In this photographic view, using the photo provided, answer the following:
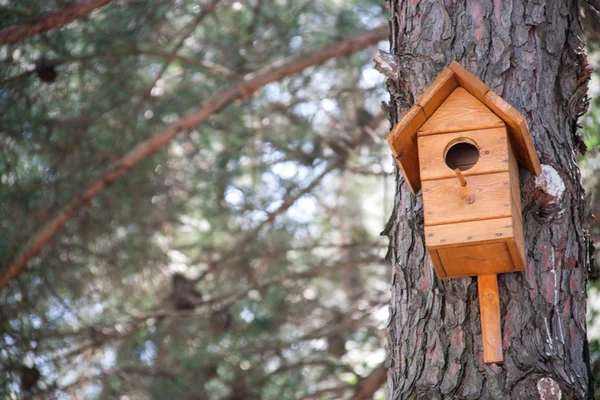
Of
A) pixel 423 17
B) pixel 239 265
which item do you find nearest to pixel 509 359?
pixel 423 17

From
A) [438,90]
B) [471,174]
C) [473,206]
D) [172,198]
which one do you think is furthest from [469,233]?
[172,198]

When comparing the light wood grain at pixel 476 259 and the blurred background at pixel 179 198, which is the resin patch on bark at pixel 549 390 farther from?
A: the blurred background at pixel 179 198

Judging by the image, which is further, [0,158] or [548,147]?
[0,158]

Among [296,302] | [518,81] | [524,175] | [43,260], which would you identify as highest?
[518,81]

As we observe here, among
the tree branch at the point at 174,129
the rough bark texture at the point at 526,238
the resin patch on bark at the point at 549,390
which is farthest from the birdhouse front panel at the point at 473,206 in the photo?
the tree branch at the point at 174,129

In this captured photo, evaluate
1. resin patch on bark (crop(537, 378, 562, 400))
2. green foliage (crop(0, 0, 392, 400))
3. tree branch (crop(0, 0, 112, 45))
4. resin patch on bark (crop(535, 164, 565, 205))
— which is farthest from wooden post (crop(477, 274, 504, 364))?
tree branch (crop(0, 0, 112, 45))

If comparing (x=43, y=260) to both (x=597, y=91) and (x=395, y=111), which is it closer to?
(x=395, y=111)

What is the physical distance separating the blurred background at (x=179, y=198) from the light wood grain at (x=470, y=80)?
249 centimetres

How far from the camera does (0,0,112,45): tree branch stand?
13.9 feet

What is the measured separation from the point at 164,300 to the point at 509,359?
3.96 metres

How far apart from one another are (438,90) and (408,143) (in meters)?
0.19

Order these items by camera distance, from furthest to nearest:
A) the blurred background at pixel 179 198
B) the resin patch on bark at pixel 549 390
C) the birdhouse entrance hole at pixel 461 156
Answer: the blurred background at pixel 179 198 < the birdhouse entrance hole at pixel 461 156 < the resin patch on bark at pixel 549 390

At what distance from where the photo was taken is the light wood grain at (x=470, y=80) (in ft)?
7.75

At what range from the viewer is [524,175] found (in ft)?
8.11
